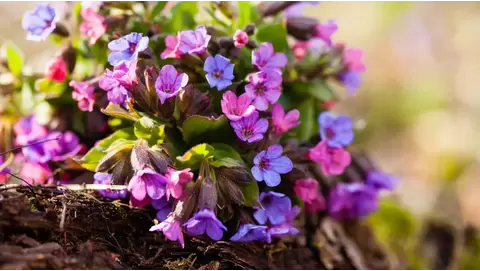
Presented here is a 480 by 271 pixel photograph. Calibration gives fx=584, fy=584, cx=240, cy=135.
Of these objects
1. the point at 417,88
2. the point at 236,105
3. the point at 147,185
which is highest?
the point at 236,105

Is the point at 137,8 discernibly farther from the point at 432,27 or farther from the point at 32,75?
the point at 432,27

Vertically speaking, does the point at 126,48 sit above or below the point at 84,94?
above

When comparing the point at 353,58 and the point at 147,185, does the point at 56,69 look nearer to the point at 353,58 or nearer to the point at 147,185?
the point at 147,185

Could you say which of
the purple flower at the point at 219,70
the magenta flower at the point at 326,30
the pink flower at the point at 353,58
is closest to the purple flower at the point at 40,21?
the purple flower at the point at 219,70

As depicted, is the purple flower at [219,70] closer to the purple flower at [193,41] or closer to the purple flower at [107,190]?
the purple flower at [193,41]

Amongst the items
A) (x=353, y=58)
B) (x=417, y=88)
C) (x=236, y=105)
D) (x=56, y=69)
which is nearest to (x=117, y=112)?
(x=236, y=105)

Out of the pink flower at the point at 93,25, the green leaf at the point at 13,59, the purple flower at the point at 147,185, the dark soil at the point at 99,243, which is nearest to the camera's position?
the dark soil at the point at 99,243
